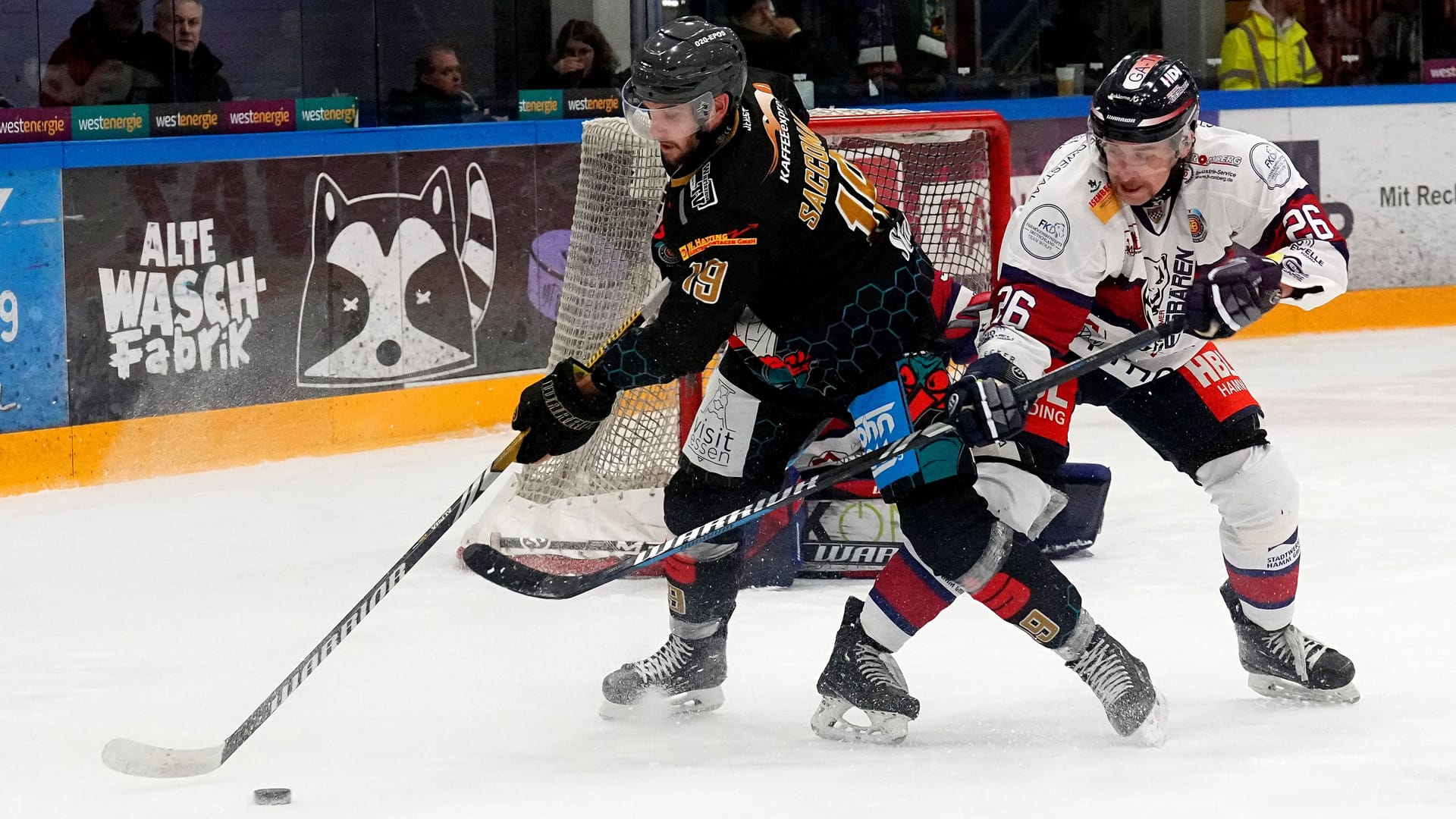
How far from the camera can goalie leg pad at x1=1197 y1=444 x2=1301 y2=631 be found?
277 centimetres

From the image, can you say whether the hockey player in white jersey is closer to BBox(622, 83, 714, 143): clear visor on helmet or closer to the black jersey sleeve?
the black jersey sleeve

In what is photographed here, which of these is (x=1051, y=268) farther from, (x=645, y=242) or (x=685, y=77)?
(x=645, y=242)

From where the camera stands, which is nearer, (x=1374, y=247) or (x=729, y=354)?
(x=729, y=354)

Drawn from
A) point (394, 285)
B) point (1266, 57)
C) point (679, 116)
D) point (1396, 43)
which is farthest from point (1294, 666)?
point (1396, 43)

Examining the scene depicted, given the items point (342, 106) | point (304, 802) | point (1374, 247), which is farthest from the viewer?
point (1374, 247)

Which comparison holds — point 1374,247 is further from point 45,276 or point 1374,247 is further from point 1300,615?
point 45,276

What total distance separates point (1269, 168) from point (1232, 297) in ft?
0.95

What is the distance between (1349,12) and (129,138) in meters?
5.11

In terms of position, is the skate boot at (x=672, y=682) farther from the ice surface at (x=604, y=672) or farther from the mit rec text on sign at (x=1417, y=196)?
the mit rec text on sign at (x=1417, y=196)

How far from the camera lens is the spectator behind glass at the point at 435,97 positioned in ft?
19.3

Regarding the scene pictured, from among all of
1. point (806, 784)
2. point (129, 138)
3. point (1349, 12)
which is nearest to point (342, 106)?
point (129, 138)

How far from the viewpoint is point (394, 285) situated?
5457 millimetres

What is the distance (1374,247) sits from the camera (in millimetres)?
7184

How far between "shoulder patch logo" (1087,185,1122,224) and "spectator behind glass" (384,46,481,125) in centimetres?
351
